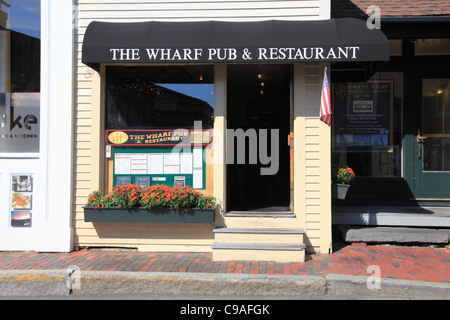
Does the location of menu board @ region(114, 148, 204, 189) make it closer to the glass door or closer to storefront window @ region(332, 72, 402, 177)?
storefront window @ region(332, 72, 402, 177)

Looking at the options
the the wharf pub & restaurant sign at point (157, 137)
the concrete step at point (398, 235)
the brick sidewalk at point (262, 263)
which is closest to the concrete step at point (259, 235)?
the brick sidewalk at point (262, 263)

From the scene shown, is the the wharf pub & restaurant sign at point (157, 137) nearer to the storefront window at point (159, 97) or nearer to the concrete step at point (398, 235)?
the storefront window at point (159, 97)

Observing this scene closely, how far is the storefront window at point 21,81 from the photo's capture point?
562 cm

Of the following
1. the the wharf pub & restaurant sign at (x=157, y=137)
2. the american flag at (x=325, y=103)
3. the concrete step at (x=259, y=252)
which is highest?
the american flag at (x=325, y=103)

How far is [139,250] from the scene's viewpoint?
539 cm

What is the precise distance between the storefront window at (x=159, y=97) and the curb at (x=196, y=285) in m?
2.35

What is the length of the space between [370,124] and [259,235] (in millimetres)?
3448

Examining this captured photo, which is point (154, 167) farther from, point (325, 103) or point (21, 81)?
point (325, 103)

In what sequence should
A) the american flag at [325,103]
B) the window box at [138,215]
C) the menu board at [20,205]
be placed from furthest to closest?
1. the menu board at [20,205]
2. the window box at [138,215]
3. the american flag at [325,103]

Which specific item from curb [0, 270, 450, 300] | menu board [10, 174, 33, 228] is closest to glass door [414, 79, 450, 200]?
curb [0, 270, 450, 300]

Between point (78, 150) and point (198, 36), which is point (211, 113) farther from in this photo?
point (78, 150)

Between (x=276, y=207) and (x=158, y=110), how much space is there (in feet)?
8.87

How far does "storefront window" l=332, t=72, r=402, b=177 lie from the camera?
673 cm

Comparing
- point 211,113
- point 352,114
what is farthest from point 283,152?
point 211,113
